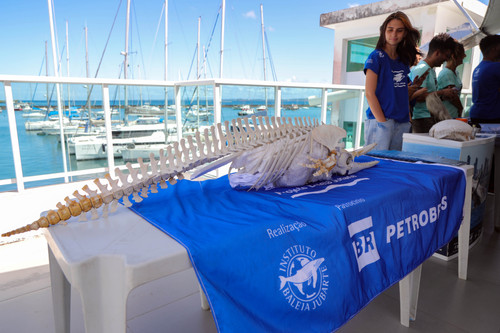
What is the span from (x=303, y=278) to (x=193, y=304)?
1176mm

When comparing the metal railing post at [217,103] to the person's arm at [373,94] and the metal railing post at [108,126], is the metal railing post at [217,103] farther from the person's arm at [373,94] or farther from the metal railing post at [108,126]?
the person's arm at [373,94]

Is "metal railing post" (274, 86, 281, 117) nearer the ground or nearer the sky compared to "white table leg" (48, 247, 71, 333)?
nearer the sky

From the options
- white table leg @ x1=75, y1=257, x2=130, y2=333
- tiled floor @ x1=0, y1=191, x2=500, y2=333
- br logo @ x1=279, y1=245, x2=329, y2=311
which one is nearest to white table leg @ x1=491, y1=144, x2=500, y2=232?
tiled floor @ x1=0, y1=191, x2=500, y2=333

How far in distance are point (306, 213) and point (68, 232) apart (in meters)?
0.79

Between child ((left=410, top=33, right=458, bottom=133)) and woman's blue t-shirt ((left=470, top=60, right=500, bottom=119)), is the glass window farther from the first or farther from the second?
child ((left=410, top=33, right=458, bottom=133))

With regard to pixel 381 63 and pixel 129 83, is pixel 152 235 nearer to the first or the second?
pixel 381 63

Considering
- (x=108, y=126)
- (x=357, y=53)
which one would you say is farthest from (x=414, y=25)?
(x=108, y=126)

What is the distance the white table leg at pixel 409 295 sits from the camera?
1.79m

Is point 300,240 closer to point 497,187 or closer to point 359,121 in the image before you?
point 497,187

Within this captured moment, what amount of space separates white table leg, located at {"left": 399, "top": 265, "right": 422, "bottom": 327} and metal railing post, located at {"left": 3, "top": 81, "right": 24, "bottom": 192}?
3747 millimetres

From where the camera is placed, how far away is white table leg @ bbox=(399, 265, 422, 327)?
1788mm

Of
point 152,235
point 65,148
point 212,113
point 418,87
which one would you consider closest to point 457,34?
point 418,87

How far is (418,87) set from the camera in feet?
10.4

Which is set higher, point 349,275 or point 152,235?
point 152,235
